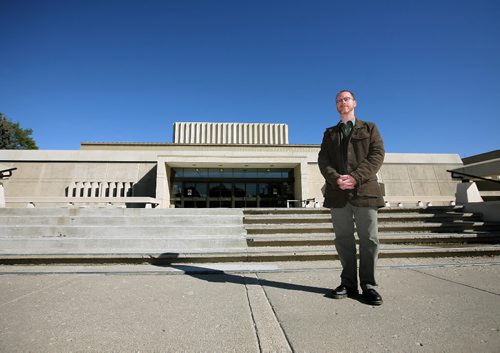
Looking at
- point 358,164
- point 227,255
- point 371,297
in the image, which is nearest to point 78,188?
point 227,255

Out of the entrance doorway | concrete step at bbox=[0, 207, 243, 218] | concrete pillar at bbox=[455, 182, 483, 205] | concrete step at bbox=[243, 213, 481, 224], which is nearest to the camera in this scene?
concrete step at bbox=[0, 207, 243, 218]

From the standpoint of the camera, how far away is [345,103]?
9.51 ft

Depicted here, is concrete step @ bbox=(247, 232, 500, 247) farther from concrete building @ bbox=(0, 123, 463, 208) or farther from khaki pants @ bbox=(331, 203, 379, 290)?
concrete building @ bbox=(0, 123, 463, 208)

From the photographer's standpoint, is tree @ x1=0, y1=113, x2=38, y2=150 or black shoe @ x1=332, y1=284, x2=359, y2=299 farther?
tree @ x1=0, y1=113, x2=38, y2=150

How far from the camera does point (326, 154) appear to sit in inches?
120

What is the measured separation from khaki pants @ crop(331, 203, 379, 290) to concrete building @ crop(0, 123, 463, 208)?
1353cm

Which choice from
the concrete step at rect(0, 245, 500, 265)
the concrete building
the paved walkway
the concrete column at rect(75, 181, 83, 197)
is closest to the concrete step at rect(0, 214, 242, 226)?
the concrete step at rect(0, 245, 500, 265)

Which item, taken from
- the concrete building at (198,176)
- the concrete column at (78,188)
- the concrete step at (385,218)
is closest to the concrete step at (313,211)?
the concrete step at (385,218)

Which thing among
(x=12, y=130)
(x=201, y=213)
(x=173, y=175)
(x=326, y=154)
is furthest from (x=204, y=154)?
(x=12, y=130)

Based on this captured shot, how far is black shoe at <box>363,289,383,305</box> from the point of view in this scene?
7.76ft

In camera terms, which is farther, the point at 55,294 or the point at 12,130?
the point at 12,130

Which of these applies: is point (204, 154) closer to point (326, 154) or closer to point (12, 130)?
point (326, 154)

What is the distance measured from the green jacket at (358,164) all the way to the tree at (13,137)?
176 ft

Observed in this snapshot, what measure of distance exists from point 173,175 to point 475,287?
1876cm
